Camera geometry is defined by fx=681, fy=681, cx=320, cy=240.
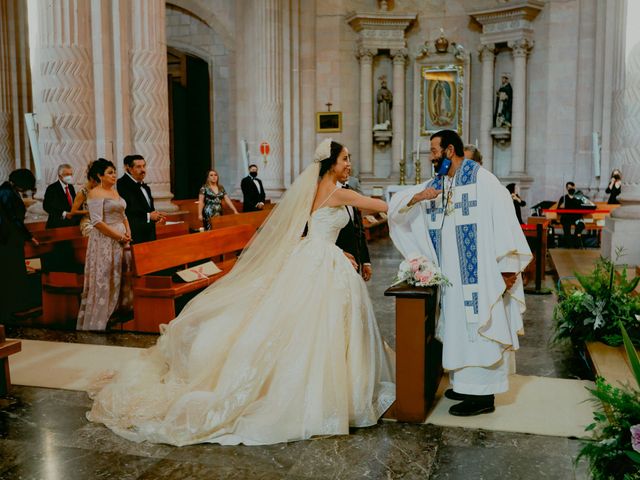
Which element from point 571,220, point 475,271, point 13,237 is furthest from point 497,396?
point 571,220

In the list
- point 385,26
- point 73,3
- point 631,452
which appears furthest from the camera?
point 385,26

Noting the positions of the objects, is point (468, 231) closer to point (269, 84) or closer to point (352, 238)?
point (352, 238)

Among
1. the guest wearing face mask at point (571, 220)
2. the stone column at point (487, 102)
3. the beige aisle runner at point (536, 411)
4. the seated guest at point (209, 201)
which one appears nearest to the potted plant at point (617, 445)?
the beige aisle runner at point (536, 411)

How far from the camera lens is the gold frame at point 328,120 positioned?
18.8 metres

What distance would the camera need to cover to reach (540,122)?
1773 cm

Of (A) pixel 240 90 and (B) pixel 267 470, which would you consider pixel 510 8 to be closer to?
(A) pixel 240 90

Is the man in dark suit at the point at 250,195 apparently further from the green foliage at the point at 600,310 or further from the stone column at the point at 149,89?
the green foliage at the point at 600,310

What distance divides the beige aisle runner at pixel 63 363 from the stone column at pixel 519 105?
13731 mm

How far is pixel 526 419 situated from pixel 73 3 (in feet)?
26.1

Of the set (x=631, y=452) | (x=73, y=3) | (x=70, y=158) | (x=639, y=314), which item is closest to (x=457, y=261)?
(x=639, y=314)

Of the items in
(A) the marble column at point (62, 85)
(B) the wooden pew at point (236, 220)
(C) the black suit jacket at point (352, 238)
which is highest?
(A) the marble column at point (62, 85)

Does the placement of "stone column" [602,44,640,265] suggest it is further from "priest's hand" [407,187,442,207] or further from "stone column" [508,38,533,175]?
"stone column" [508,38,533,175]

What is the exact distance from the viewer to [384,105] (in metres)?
18.9

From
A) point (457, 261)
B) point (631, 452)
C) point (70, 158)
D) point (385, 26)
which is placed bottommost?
point (631, 452)
